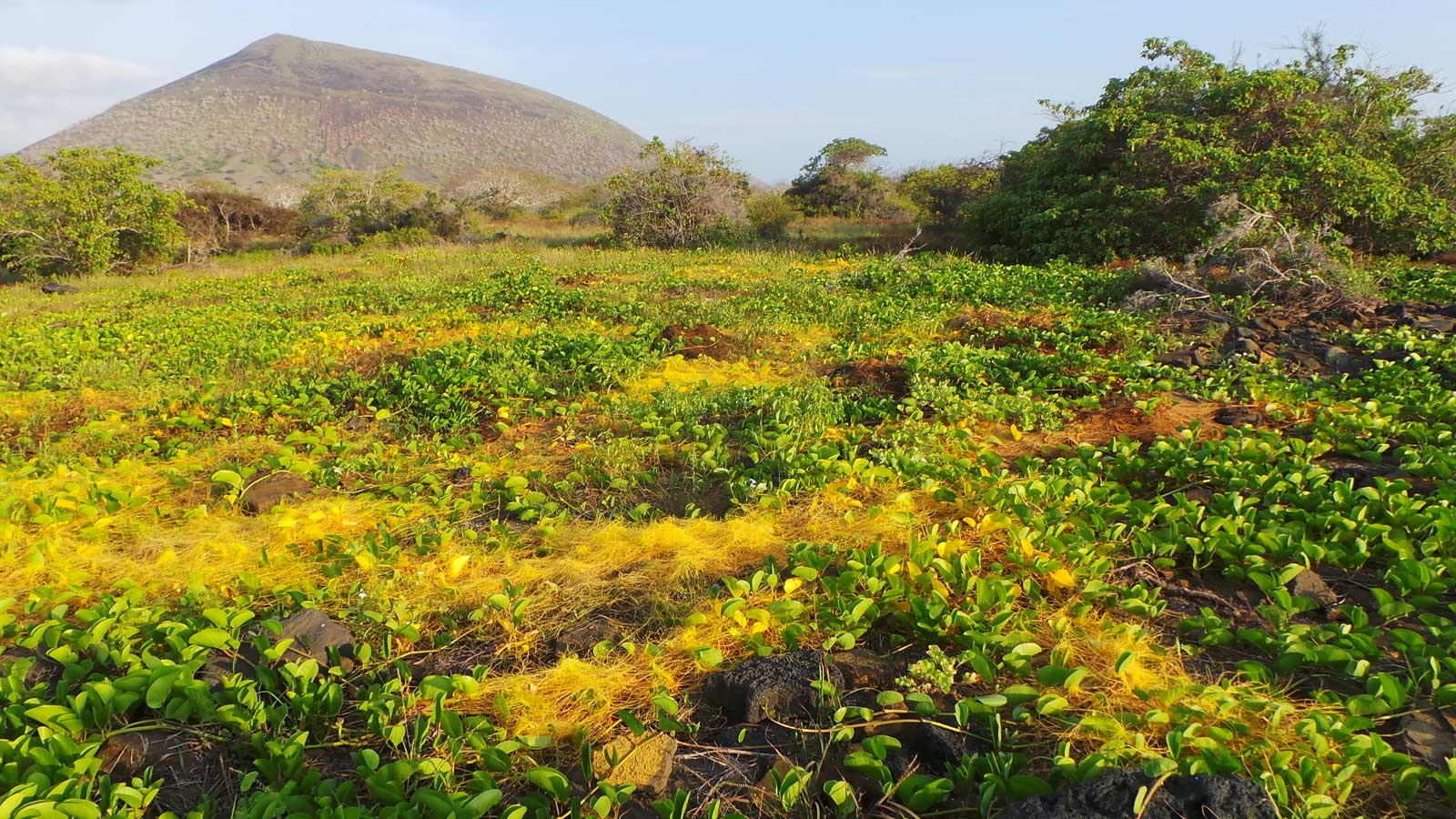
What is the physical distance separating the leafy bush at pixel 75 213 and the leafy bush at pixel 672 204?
11.9m

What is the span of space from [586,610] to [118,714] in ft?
5.22

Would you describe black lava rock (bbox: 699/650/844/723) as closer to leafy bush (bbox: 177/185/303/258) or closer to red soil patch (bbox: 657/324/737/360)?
red soil patch (bbox: 657/324/737/360)

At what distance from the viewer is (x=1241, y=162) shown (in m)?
11.3

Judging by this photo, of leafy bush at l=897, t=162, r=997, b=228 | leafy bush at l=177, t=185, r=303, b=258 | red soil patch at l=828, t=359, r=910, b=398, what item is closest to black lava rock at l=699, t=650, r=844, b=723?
red soil patch at l=828, t=359, r=910, b=398

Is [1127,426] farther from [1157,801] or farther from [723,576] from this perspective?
[1157,801]

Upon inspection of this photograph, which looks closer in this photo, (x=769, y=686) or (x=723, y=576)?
(x=769, y=686)

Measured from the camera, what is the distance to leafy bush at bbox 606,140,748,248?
18797 millimetres

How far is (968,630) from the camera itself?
8.36 feet

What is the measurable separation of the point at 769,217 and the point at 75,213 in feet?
57.0

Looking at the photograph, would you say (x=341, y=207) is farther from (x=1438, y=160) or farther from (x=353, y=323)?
(x=1438, y=160)

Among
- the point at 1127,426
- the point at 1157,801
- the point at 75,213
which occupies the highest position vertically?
the point at 75,213

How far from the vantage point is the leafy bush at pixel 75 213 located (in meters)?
16.8

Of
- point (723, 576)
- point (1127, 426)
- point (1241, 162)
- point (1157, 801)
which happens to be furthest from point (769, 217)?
point (1157, 801)

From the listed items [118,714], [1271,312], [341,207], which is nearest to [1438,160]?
[1271,312]
